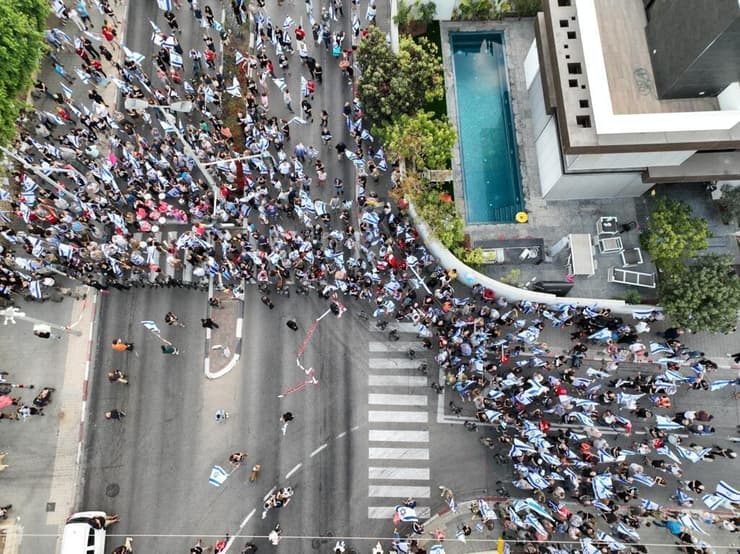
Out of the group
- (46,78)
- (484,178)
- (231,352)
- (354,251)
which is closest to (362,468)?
(231,352)

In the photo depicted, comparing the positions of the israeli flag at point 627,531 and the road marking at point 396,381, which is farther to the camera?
the road marking at point 396,381

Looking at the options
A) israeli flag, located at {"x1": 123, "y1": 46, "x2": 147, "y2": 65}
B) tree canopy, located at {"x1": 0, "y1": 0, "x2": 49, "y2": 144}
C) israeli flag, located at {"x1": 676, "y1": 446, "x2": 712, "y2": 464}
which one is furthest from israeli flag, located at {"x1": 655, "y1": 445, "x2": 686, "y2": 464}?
tree canopy, located at {"x1": 0, "y1": 0, "x2": 49, "y2": 144}

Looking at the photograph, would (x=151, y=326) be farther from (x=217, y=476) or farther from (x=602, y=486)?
(x=602, y=486)

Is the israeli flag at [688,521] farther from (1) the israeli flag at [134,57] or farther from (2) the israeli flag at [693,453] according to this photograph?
(1) the israeli flag at [134,57]

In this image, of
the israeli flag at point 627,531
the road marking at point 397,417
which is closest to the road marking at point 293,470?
the road marking at point 397,417

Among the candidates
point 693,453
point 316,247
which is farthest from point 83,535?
point 693,453
